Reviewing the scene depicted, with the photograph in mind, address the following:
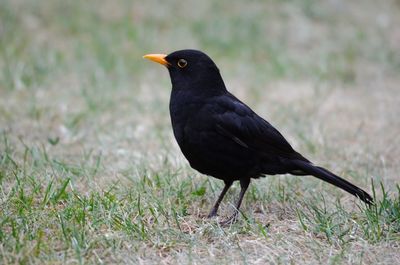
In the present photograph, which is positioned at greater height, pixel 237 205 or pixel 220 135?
pixel 220 135

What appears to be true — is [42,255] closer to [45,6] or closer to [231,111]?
[231,111]

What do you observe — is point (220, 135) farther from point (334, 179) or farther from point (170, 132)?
point (170, 132)

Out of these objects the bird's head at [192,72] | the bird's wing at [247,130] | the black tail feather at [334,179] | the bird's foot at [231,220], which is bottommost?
the bird's foot at [231,220]

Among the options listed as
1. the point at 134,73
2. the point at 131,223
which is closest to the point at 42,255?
the point at 131,223

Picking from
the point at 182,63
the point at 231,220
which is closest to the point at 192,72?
the point at 182,63

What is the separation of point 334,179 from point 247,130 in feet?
2.42

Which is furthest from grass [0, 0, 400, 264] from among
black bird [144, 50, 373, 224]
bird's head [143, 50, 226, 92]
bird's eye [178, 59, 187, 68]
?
bird's eye [178, 59, 187, 68]

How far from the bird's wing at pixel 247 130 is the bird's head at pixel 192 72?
6.5 inches

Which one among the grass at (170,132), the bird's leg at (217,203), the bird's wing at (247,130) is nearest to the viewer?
the grass at (170,132)

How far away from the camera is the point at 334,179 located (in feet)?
15.5

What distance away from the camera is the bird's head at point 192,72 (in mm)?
4832

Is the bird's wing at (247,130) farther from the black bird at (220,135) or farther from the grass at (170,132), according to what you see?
the grass at (170,132)

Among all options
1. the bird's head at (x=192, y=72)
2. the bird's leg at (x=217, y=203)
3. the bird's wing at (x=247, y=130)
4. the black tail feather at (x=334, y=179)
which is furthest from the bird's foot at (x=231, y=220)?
the bird's head at (x=192, y=72)

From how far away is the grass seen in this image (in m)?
4.04
